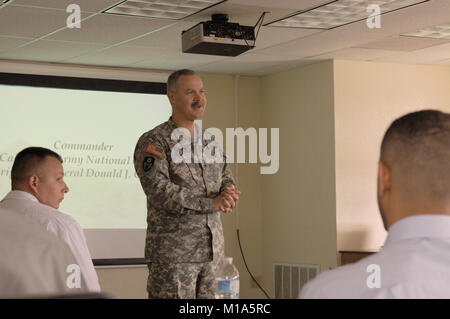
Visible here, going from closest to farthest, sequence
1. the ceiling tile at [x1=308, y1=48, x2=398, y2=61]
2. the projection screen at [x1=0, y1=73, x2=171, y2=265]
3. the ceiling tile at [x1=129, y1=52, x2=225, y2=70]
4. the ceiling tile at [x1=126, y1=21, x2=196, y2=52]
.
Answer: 1. the ceiling tile at [x1=126, y1=21, x2=196, y2=52]
2. the ceiling tile at [x1=308, y1=48, x2=398, y2=61]
3. the ceiling tile at [x1=129, y1=52, x2=225, y2=70]
4. the projection screen at [x1=0, y1=73, x2=171, y2=265]

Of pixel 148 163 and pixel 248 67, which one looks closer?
pixel 148 163

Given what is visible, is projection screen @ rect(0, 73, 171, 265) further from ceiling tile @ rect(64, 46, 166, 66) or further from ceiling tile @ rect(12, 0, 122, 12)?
ceiling tile @ rect(12, 0, 122, 12)

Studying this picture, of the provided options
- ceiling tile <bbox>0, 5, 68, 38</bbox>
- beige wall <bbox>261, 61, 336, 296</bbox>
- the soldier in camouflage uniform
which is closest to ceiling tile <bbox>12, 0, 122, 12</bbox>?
ceiling tile <bbox>0, 5, 68, 38</bbox>

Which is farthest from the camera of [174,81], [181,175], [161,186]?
[174,81]

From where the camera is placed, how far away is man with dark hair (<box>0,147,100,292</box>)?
2949 millimetres

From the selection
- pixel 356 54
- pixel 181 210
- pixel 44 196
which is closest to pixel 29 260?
pixel 181 210

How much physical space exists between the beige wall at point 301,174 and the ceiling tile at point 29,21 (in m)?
2.48

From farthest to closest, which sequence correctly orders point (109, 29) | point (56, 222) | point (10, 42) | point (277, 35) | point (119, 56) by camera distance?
point (119, 56)
point (10, 42)
point (277, 35)
point (109, 29)
point (56, 222)

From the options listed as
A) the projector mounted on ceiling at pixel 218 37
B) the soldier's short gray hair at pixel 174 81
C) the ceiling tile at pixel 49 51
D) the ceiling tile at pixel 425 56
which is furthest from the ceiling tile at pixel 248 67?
the soldier's short gray hair at pixel 174 81

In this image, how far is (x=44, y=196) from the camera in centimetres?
328

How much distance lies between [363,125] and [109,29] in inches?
99.3

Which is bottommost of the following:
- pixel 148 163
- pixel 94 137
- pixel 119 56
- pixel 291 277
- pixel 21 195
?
pixel 291 277

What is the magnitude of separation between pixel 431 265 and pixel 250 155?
6204 millimetres

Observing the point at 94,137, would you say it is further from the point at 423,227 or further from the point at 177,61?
the point at 423,227
